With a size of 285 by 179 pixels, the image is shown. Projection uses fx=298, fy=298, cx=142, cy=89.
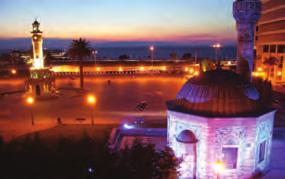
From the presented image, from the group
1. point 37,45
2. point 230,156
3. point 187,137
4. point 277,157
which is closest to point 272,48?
point 37,45

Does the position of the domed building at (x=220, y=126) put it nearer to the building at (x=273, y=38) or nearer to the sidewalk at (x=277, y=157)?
the sidewalk at (x=277, y=157)

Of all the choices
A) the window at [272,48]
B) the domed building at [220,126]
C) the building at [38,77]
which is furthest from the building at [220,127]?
the window at [272,48]

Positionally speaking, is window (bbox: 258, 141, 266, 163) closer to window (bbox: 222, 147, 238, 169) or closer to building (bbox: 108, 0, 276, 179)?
building (bbox: 108, 0, 276, 179)

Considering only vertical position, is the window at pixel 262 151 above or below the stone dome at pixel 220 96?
below

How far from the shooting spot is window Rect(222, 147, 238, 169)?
56.6 feet

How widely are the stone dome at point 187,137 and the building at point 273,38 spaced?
46.2m

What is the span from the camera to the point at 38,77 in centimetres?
4528

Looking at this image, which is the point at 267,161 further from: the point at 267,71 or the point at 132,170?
the point at 267,71

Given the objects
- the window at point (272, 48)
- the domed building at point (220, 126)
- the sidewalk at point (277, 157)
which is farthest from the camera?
the window at point (272, 48)

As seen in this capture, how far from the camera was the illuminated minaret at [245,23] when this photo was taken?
31.0m

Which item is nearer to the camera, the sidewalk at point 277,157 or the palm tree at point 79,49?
the sidewalk at point 277,157

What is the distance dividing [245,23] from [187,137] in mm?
18882

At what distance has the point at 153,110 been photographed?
112 feet

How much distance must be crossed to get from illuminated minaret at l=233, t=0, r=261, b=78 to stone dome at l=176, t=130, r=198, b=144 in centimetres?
1686
